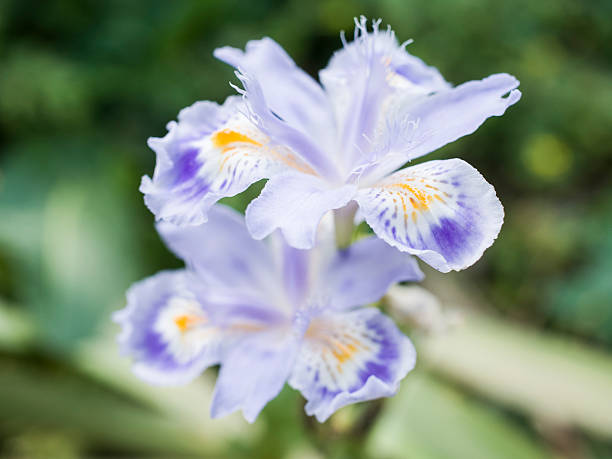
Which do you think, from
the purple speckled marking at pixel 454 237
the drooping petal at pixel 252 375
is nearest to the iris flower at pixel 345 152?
the purple speckled marking at pixel 454 237

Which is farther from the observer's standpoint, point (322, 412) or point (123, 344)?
point (123, 344)

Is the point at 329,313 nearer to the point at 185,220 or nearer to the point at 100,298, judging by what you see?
the point at 185,220

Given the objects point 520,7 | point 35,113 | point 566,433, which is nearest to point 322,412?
point 566,433

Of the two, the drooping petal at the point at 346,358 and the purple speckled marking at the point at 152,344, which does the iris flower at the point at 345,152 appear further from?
the purple speckled marking at the point at 152,344

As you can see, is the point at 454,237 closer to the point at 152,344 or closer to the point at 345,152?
the point at 345,152

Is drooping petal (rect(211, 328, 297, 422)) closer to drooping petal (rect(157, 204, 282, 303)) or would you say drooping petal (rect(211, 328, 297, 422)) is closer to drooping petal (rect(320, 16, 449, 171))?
drooping petal (rect(157, 204, 282, 303))

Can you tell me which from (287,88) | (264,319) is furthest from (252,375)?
(287,88)
